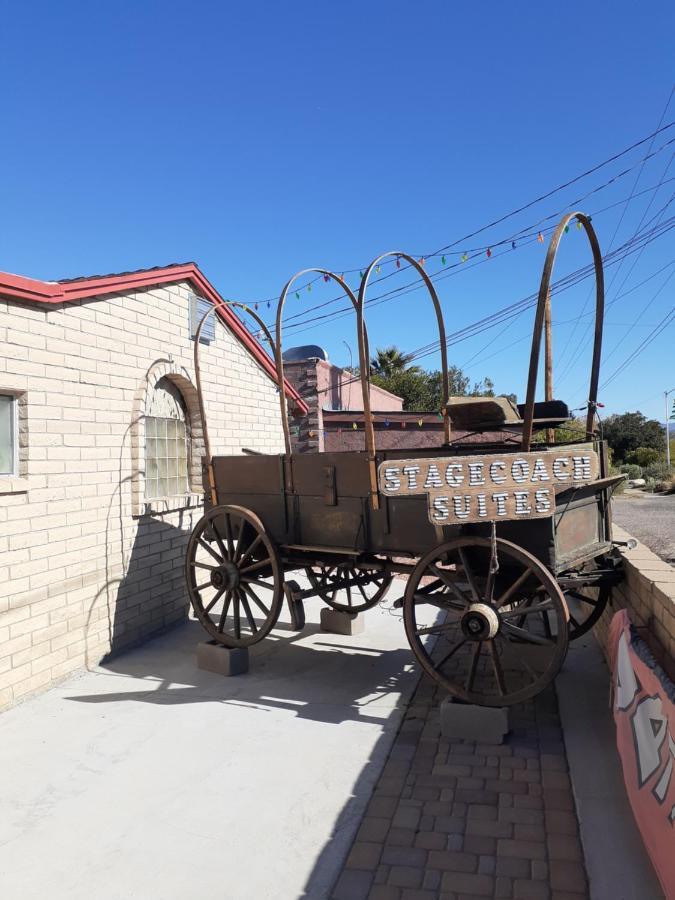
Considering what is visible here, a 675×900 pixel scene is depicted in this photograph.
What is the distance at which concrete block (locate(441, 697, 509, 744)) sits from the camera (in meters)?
4.10

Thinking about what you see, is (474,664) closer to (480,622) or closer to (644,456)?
(480,622)

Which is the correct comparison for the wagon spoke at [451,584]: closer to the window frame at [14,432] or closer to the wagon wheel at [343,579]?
the wagon wheel at [343,579]

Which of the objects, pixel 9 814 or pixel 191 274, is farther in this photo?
pixel 191 274

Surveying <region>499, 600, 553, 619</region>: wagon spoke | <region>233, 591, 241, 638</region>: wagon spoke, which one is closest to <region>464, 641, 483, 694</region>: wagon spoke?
<region>499, 600, 553, 619</region>: wagon spoke

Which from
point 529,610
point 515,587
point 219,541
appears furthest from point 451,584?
point 219,541

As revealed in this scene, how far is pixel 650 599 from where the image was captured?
3.91m

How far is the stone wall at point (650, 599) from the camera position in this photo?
349 cm

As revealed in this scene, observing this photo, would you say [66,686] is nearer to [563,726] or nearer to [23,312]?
[23,312]

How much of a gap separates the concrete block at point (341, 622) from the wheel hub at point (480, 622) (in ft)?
8.57

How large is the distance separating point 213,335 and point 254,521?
3.57 m

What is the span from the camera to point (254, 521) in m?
5.41

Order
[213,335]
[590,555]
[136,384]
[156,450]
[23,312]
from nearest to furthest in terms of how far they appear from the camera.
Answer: [590,555] → [23,312] → [136,384] → [156,450] → [213,335]

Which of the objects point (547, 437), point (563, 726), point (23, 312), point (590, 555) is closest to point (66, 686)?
point (23, 312)

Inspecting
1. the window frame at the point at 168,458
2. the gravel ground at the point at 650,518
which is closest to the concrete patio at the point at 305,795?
the window frame at the point at 168,458
